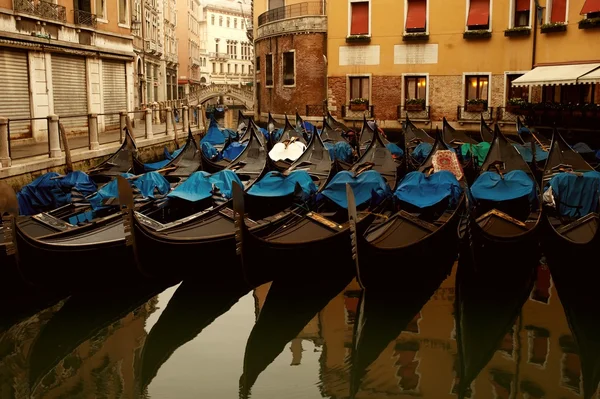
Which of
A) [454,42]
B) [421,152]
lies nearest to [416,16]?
[454,42]

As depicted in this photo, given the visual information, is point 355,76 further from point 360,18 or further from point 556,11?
point 556,11

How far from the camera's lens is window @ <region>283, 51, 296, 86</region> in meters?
16.4

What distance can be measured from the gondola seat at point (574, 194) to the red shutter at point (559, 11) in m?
7.98

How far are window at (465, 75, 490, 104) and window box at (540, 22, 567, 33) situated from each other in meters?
1.59

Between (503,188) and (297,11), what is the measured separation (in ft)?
39.0

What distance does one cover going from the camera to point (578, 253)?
4.90 m

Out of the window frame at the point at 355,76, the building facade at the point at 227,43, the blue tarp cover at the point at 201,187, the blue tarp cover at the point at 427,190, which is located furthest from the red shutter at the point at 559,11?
the building facade at the point at 227,43

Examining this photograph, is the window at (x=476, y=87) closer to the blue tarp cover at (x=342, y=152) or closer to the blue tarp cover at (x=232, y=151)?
the blue tarp cover at (x=342, y=152)

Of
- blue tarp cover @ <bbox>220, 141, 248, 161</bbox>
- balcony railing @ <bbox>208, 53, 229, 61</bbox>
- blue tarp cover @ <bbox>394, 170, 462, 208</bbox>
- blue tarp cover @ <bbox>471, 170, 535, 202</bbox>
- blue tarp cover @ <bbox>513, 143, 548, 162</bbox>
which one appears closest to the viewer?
blue tarp cover @ <bbox>394, 170, 462, 208</bbox>

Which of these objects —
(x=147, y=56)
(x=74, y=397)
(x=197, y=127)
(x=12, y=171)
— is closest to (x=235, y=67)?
(x=147, y=56)

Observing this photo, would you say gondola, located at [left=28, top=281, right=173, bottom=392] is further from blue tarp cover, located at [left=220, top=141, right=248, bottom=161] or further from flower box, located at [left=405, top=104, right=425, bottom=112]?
flower box, located at [left=405, top=104, right=425, bottom=112]

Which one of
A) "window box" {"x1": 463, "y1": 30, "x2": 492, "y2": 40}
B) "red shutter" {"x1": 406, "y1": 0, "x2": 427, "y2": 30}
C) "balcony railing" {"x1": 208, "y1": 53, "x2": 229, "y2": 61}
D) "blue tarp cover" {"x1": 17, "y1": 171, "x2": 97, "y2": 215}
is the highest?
"balcony railing" {"x1": 208, "y1": 53, "x2": 229, "y2": 61}

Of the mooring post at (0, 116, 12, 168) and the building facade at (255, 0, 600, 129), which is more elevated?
the building facade at (255, 0, 600, 129)

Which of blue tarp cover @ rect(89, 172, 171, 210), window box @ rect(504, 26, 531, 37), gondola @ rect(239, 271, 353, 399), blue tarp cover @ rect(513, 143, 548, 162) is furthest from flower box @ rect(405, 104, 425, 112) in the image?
gondola @ rect(239, 271, 353, 399)
